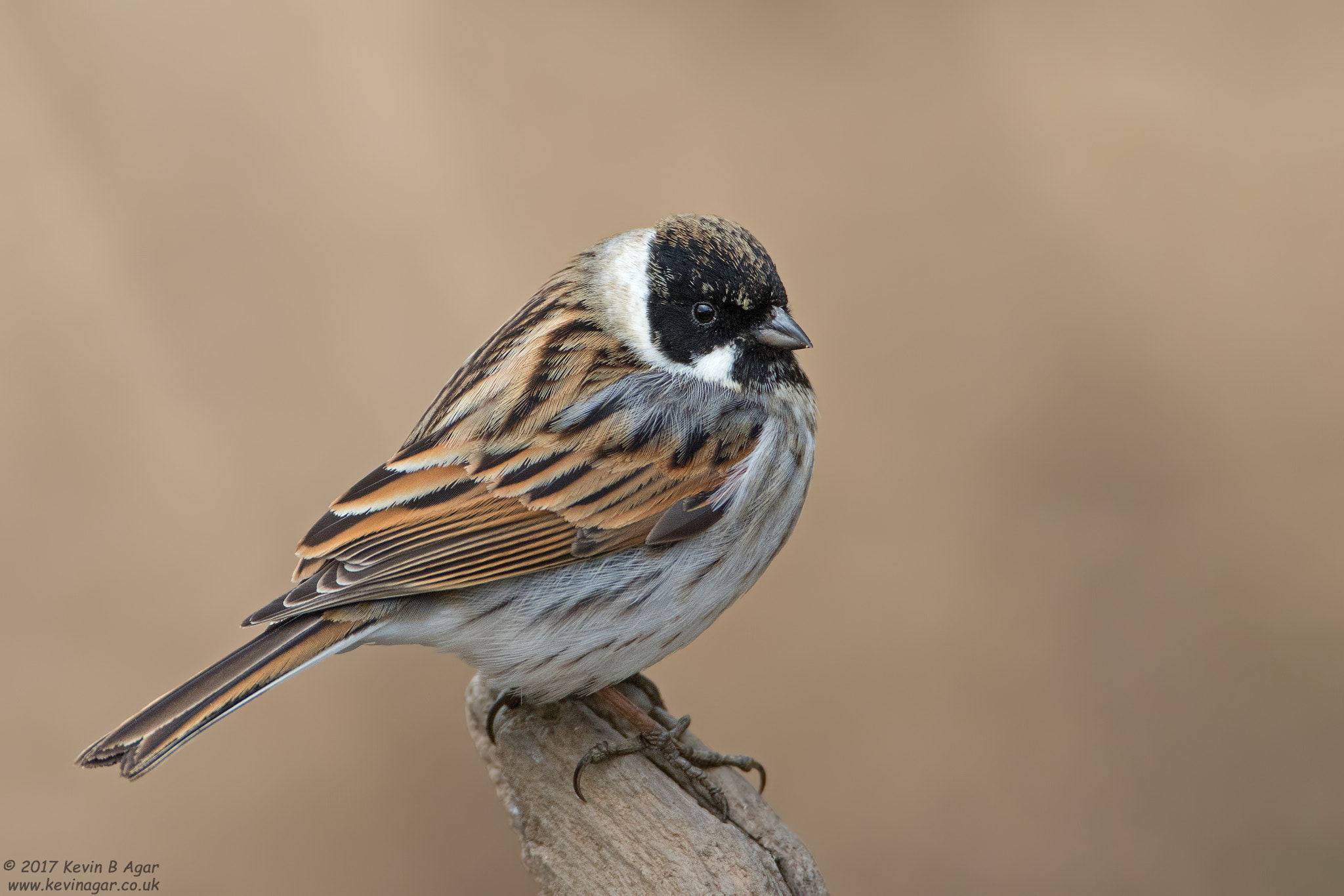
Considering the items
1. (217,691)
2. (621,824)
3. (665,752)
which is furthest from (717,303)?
(217,691)

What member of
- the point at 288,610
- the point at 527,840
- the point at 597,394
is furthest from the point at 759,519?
the point at 288,610

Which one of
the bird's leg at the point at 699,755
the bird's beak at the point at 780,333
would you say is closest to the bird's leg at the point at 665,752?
the bird's leg at the point at 699,755

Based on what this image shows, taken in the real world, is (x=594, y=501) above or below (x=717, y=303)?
below

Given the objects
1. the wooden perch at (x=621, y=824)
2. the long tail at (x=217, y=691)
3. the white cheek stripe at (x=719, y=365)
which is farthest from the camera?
the white cheek stripe at (x=719, y=365)

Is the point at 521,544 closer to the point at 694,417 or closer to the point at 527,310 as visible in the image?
the point at 694,417

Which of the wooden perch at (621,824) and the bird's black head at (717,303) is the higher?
the bird's black head at (717,303)

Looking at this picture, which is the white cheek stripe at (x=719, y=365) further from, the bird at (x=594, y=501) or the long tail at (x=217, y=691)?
the long tail at (x=217, y=691)

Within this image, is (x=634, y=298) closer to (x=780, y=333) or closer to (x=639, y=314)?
(x=639, y=314)
